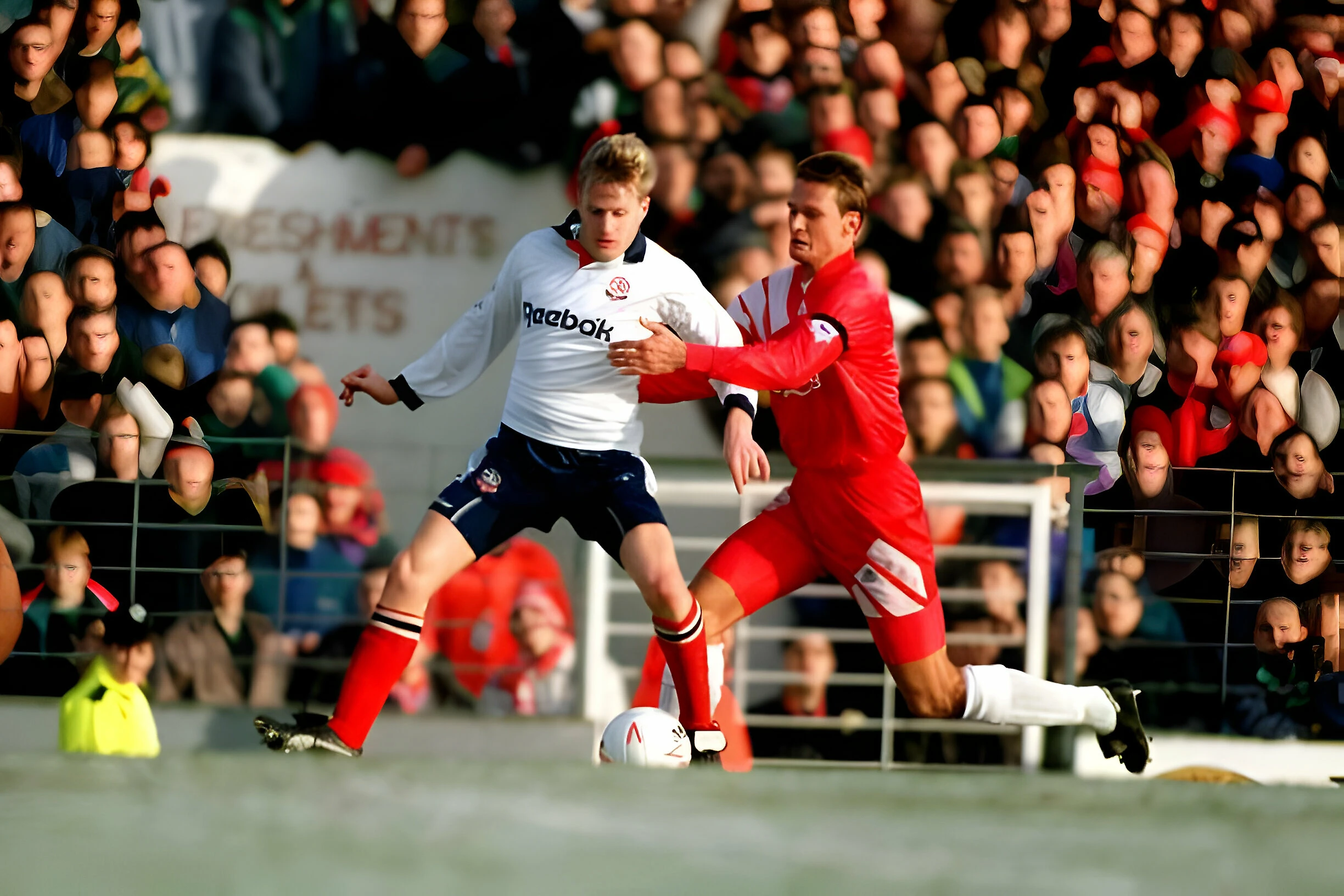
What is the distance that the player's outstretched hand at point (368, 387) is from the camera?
3.00 metres

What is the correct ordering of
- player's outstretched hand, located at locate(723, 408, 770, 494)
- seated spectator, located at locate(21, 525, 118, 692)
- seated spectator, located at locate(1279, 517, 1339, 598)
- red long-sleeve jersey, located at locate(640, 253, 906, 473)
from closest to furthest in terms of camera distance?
player's outstretched hand, located at locate(723, 408, 770, 494) → red long-sleeve jersey, located at locate(640, 253, 906, 473) → seated spectator, located at locate(21, 525, 118, 692) → seated spectator, located at locate(1279, 517, 1339, 598)

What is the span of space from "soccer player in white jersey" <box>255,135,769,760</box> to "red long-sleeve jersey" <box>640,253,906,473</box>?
0.16m

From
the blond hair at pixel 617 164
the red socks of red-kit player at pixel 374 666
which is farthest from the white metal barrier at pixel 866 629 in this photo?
the blond hair at pixel 617 164

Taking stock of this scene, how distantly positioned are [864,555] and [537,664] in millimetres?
1284

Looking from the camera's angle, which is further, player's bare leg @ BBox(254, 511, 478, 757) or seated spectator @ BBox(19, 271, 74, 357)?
seated spectator @ BBox(19, 271, 74, 357)

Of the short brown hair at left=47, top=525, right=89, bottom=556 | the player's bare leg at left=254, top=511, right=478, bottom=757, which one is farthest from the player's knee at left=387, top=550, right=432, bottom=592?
the short brown hair at left=47, top=525, right=89, bottom=556

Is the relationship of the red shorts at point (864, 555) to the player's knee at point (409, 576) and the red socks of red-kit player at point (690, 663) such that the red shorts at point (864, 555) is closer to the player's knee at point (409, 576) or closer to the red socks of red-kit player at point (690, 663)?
the red socks of red-kit player at point (690, 663)

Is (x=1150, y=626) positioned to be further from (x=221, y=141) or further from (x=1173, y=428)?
(x=221, y=141)

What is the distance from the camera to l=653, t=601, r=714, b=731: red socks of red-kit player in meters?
2.96

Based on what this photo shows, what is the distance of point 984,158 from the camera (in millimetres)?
4125

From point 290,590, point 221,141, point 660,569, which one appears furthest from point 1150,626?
point 221,141

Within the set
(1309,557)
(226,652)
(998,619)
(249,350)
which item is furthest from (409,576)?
A: (1309,557)

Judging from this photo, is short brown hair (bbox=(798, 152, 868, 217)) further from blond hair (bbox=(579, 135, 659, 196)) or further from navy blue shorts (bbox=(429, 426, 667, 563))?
navy blue shorts (bbox=(429, 426, 667, 563))

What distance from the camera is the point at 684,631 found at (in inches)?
116
